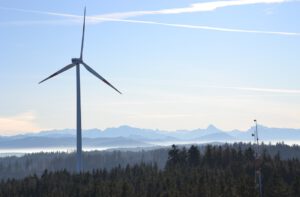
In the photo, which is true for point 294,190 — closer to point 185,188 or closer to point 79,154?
point 185,188

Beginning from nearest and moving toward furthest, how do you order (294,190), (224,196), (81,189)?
1. (224,196)
2. (294,190)
3. (81,189)

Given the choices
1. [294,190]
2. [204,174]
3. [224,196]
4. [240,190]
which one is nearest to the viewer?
[240,190]

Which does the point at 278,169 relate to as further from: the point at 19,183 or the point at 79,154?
the point at 19,183

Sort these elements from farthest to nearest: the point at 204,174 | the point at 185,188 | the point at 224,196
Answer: the point at 204,174
the point at 185,188
the point at 224,196

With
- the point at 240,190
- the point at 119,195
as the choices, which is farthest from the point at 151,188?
the point at 240,190

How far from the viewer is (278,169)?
185250mm

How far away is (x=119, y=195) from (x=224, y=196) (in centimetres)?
3636

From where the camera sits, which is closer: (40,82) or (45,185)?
(40,82)

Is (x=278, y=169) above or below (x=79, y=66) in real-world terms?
below

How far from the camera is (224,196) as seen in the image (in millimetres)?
123000

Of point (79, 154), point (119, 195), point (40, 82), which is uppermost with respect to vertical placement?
point (40, 82)

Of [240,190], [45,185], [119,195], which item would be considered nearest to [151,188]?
[119,195]

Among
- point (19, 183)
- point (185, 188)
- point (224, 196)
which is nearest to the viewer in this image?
point (224, 196)

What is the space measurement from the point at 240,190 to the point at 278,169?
257 ft
